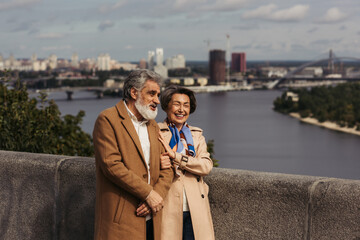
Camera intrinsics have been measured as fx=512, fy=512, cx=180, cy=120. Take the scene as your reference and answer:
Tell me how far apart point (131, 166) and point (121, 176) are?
Answer: 69 mm

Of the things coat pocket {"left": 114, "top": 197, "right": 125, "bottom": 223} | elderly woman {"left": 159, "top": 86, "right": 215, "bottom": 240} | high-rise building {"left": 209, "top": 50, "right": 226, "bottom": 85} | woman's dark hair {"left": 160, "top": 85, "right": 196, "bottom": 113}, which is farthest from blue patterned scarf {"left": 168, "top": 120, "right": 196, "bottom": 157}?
high-rise building {"left": 209, "top": 50, "right": 226, "bottom": 85}

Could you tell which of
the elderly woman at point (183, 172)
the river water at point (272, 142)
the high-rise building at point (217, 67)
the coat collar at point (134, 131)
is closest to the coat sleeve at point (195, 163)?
the elderly woman at point (183, 172)

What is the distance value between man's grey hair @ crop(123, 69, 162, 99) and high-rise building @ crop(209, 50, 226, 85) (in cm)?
10061

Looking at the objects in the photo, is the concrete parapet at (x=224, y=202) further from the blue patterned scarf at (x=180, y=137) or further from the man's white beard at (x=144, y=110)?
the man's white beard at (x=144, y=110)

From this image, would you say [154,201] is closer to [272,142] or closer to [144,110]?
[144,110]

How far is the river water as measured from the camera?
30.0 metres

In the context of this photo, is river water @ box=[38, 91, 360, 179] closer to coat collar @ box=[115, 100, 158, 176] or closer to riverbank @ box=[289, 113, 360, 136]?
riverbank @ box=[289, 113, 360, 136]

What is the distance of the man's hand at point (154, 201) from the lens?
1.90 meters

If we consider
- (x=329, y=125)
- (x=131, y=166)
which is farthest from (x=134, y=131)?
(x=329, y=125)

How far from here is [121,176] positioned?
1.84 meters

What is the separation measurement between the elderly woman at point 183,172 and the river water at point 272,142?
2521cm

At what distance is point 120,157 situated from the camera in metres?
1.87

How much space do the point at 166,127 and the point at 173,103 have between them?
0.10 m

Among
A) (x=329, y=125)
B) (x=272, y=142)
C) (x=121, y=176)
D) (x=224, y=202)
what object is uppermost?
(x=121, y=176)
